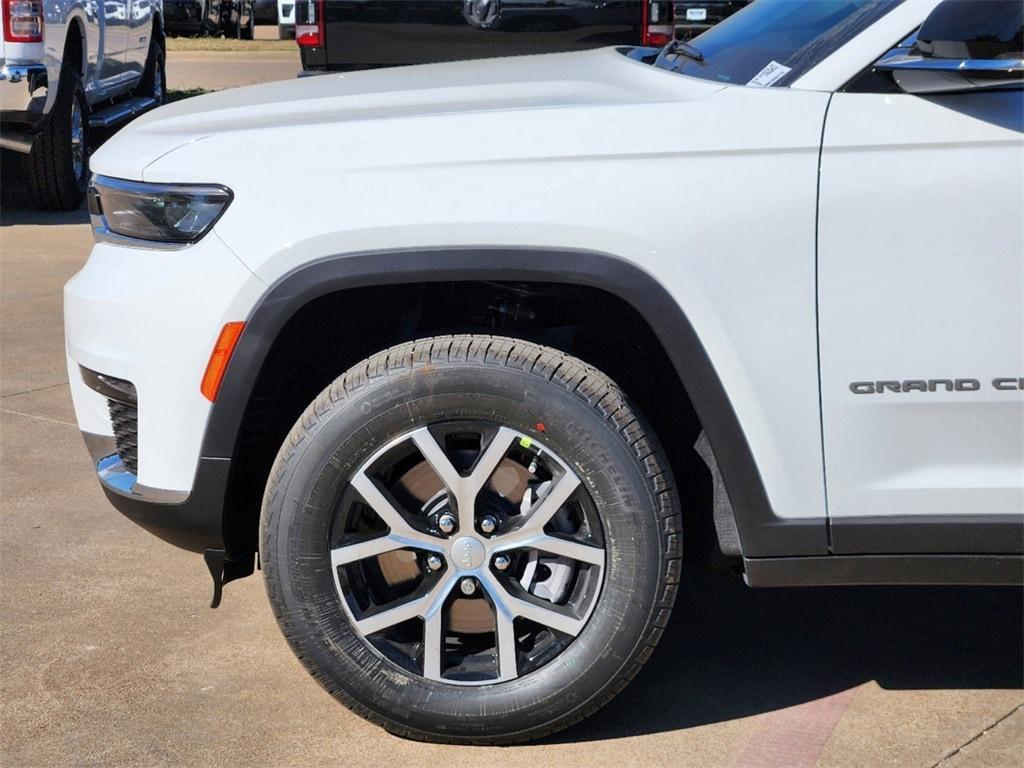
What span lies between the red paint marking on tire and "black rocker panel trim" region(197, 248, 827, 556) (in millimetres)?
471

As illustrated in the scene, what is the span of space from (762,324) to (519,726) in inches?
39.1

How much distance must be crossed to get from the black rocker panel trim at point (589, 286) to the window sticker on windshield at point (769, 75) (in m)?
0.52

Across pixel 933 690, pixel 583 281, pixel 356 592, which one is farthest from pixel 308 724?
pixel 933 690

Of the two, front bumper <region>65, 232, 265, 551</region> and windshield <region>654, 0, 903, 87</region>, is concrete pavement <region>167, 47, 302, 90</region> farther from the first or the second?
front bumper <region>65, 232, 265, 551</region>

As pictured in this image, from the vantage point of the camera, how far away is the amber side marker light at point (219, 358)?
8.98 ft

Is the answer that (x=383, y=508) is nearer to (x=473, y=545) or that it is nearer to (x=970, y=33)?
(x=473, y=545)

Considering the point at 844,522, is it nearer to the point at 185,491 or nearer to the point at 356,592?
the point at 356,592

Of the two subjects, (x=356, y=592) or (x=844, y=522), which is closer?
(x=844, y=522)

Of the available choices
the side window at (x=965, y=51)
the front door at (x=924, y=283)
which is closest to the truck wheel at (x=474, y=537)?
the front door at (x=924, y=283)

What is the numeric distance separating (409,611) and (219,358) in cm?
66

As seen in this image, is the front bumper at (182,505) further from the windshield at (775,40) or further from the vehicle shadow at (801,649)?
the windshield at (775,40)

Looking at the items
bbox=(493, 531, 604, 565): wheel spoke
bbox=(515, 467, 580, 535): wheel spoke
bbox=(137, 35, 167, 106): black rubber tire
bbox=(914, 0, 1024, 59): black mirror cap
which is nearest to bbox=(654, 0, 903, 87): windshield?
bbox=(914, 0, 1024, 59): black mirror cap

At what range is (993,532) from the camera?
269 centimetres

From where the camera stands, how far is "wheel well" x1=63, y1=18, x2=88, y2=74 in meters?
8.89
